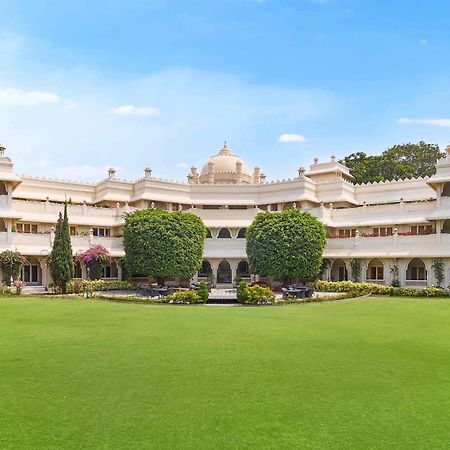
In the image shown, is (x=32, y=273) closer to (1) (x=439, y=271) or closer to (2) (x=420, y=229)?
(1) (x=439, y=271)

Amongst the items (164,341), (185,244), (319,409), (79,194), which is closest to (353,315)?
(164,341)

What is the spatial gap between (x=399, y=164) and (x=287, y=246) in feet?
105

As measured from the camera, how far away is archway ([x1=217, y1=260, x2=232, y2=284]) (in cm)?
4712

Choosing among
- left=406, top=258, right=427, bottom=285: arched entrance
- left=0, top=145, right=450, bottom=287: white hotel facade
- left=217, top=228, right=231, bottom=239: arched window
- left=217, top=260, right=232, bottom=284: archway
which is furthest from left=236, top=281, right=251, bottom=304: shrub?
left=217, top=228, right=231, bottom=239: arched window

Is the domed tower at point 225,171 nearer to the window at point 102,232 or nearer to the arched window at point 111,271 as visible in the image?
the window at point 102,232

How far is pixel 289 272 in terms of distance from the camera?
123 feet

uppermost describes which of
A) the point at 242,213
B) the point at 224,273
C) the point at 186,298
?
the point at 242,213

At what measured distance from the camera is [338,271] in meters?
44.8

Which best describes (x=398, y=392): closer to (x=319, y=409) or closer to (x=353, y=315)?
(x=319, y=409)

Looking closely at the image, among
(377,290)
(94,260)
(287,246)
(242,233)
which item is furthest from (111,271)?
(377,290)

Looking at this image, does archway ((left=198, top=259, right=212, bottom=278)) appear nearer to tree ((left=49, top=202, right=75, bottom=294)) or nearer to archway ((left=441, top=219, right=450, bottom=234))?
tree ((left=49, top=202, right=75, bottom=294))

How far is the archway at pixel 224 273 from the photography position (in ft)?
155

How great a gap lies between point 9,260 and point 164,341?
2416 cm

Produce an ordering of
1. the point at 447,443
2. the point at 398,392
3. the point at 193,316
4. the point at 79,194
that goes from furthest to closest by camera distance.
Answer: the point at 79,194, the point at 193,316, the point at 398,392, the point at 447,443
